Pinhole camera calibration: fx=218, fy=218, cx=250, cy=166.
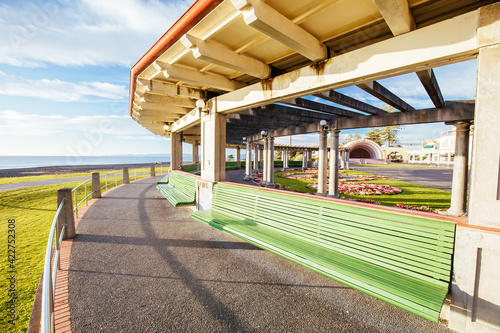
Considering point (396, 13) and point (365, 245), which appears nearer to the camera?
point (396, 13)

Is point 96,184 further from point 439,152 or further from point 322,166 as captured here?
point 439,152

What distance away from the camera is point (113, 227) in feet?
18.9

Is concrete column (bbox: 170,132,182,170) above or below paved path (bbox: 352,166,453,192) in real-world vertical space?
above

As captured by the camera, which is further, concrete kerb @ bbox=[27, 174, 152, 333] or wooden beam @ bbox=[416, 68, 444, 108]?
wooden beam @ bbox=[416, 68, 444, 108]

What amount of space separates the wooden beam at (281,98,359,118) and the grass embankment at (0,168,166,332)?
6621 mm

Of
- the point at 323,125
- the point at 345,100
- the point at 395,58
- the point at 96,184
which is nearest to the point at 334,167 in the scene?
the point at 323,125

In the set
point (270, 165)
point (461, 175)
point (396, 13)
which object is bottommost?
point (270, 165)

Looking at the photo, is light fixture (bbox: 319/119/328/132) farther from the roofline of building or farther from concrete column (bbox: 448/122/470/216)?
the roofline of building

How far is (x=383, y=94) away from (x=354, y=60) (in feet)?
10.8

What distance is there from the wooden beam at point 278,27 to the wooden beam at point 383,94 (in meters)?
2.04

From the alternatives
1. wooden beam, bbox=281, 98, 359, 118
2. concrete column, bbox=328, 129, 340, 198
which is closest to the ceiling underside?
wooden beam, bbox=281, 98, 359, 118

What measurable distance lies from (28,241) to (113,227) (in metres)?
1.88

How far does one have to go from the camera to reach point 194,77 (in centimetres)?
545

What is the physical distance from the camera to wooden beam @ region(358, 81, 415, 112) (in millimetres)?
5398
